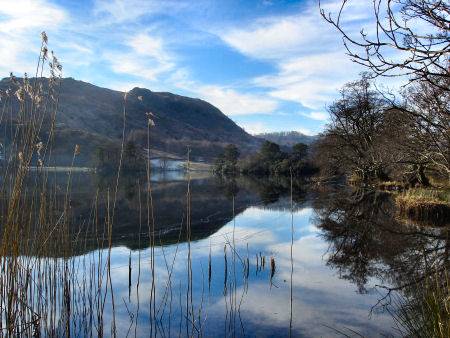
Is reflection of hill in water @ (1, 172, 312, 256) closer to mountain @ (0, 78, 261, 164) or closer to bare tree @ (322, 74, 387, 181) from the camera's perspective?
bare tree @ (322, 74, 387, 181)

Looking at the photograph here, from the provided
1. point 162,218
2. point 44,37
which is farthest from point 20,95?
point 162,218

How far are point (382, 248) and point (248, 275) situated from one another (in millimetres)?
4319

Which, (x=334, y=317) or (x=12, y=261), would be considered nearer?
(x=12, y=261)

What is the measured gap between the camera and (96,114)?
15988 centimetres

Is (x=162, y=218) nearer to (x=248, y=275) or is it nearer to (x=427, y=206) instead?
(x=248, y=275)

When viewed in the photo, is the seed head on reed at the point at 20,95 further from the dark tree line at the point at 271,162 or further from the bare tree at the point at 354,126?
the dark tree line at the point at 271,162

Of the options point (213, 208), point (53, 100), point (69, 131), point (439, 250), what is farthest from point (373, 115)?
point (69, 131)

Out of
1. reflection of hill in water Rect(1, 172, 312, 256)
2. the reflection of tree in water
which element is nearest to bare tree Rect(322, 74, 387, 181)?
reflection of hill in water Rect(1, 172, 312, 256)

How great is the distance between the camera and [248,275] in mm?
8234

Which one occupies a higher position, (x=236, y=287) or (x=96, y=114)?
(x=96, y=114)

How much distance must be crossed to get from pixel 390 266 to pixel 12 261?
762 centimetres

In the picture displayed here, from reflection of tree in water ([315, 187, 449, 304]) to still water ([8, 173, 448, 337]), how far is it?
0.03m

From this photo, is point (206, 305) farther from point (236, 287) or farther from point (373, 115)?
point (373, 115)

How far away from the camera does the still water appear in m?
5.67
